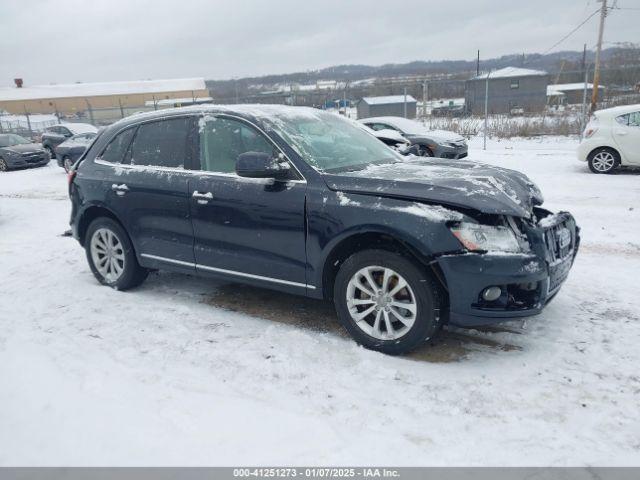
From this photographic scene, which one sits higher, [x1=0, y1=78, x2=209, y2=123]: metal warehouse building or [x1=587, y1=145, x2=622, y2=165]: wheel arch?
[x1=0, y1=78, x2=209, y2=123]: metal warehouse building

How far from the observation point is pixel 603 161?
435 inches

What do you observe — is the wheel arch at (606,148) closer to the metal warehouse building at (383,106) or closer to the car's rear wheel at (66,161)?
the car's rear wheel at (66,161)

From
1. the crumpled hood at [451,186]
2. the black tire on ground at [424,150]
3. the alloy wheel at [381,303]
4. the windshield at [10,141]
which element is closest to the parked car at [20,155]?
the windshield at [10,141]

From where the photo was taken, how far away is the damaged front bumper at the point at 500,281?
3254 millimetres

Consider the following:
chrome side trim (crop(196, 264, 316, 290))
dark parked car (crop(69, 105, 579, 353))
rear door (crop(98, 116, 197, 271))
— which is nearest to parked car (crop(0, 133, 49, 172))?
dark parked car (crop(69, 105, 579, 353))

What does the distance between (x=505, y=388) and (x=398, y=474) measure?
1076 millimetres

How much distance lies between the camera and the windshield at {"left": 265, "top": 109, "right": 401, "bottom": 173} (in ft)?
13.3

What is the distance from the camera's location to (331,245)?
3697mm

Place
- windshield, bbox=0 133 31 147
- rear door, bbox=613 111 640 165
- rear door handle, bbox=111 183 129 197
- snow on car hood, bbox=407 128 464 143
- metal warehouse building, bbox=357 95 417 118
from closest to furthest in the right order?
rear door handle, bbox=111 183 129 197 < rear door, bbox=613 111 640 165 < snow on car hood, bbox=407 128 464 143 < windshield, bbox=0 133 31 147 < metal warehouse building, bbox=357 95 417 118

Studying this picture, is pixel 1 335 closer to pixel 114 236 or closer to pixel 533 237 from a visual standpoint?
pixel 114 236

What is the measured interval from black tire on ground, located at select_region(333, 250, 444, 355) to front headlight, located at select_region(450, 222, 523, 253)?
35cm

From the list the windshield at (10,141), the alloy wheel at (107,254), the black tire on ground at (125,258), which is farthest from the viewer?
the windshield at (10,141)

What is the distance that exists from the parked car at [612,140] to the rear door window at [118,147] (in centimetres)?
993

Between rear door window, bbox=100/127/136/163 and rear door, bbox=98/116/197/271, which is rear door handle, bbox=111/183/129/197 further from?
rear door window, bbox=100/127/136/163
